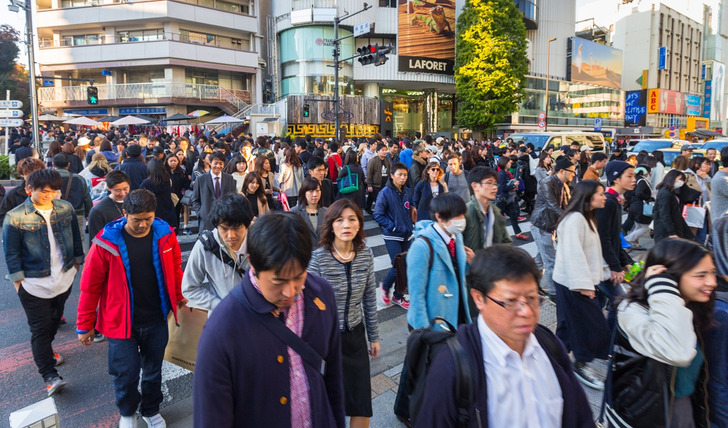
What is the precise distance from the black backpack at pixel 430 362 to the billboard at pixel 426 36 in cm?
3364

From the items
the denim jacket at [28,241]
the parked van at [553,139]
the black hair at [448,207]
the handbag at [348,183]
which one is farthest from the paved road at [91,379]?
the parked van at [553,139]

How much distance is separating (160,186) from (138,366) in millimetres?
4117

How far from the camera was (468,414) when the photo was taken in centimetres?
163

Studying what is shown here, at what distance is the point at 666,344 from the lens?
85.0 inches

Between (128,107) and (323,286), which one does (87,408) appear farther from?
(128,107)

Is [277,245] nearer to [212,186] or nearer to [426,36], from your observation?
[212,186]

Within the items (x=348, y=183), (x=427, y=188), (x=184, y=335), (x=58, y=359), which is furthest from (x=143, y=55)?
(x=184, y=335)

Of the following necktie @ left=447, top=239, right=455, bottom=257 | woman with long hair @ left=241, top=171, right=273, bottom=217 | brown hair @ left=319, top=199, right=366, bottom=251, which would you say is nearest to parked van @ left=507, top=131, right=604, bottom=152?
woman with long hair @ left=241, top=171, right=273, bottom=217

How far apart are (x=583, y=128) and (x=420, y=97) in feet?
63.7

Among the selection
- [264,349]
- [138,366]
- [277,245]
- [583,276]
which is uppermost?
[277,245]

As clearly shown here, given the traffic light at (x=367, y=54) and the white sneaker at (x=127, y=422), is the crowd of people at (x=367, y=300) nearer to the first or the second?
the white sneaker at (x=127, y=422)

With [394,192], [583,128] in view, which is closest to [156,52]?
[394,192]

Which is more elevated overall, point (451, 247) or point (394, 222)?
point (451, 247)

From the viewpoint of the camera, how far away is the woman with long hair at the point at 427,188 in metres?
6.72
